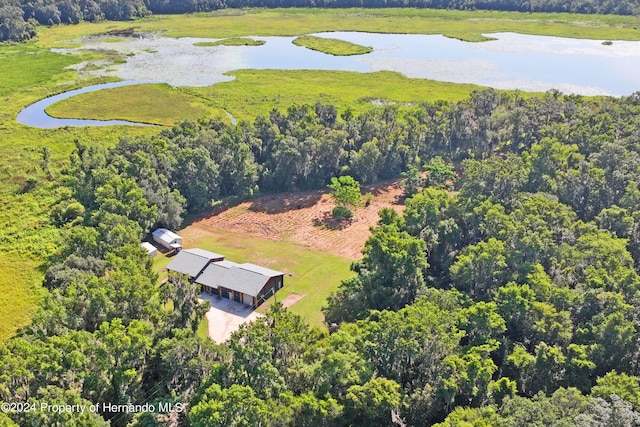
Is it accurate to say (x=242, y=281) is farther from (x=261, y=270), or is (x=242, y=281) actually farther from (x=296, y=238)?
(x=296, y=238)

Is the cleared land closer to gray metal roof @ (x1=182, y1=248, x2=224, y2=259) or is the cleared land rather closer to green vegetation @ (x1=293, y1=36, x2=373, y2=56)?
gray metal roof @ (x1=182, y1=248, x2=224, y2=259)

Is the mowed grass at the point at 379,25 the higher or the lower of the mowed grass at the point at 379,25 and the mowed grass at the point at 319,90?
the higher

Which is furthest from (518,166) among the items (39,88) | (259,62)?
(39,88)

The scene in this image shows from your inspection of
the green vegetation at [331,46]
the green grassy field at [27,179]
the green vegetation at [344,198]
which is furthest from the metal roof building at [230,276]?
the green vegetation at [331,46]

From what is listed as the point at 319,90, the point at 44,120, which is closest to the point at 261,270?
the point at 44,120

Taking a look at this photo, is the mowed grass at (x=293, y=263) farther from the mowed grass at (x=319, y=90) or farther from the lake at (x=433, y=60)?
the lake at (x=433, y=60)
